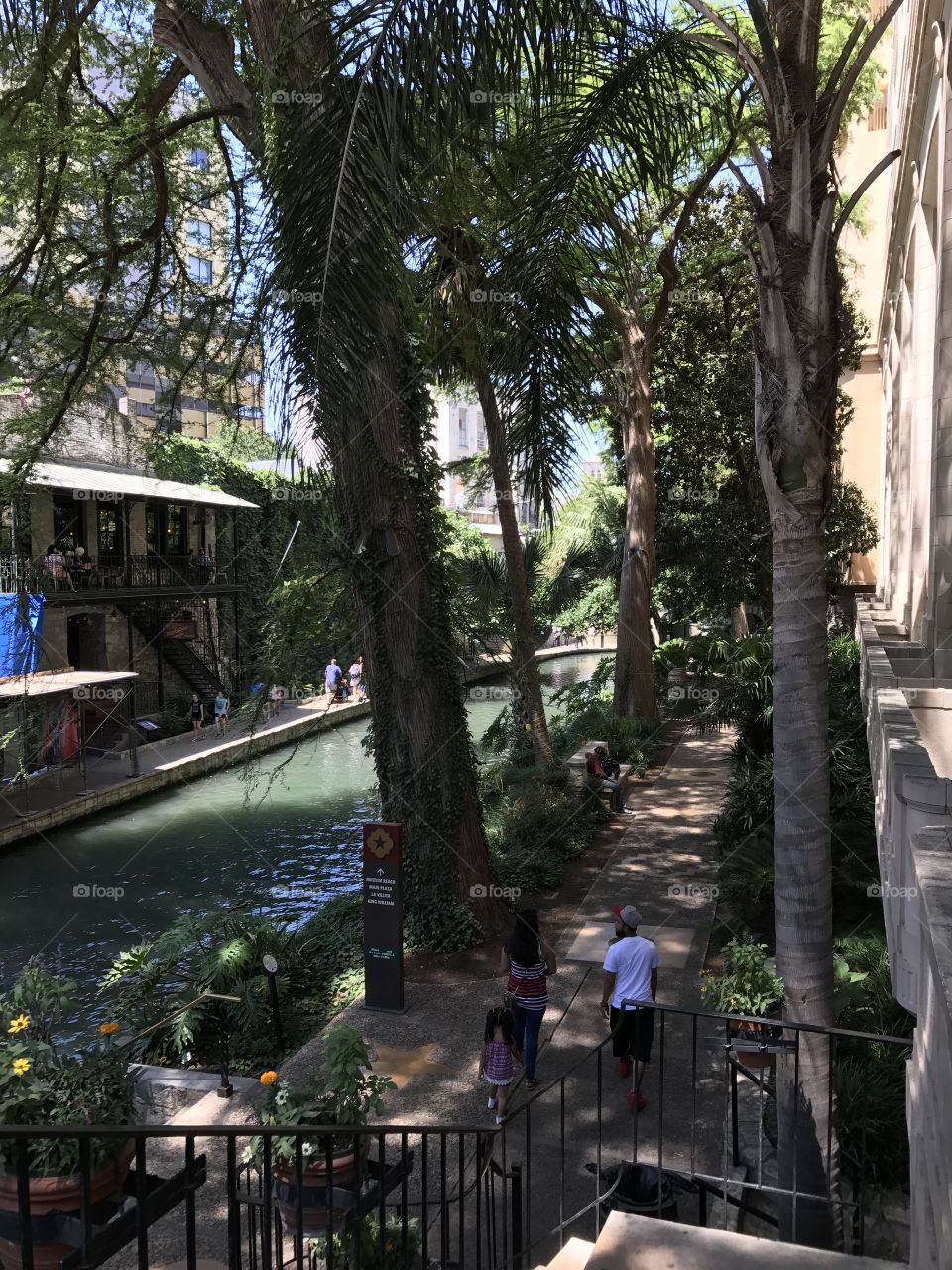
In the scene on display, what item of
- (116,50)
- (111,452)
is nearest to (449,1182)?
(116,50)

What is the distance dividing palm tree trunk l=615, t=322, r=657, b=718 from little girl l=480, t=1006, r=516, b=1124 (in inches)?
560

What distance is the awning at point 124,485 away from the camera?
22516mm

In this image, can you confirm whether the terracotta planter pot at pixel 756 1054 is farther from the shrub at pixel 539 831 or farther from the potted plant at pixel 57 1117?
the shrub at pixel 539 831

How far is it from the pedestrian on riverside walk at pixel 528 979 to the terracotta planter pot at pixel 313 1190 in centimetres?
272

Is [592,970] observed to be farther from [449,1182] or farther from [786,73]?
[786,73]

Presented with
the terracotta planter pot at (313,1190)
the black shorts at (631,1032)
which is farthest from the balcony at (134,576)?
the terracotta planter pot at (313,1190)

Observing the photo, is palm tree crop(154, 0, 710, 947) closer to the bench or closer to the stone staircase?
the stone staircase

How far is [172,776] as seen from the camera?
23266 mm

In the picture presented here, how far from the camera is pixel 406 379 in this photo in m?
10.8

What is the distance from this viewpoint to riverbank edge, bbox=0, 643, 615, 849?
1855cm

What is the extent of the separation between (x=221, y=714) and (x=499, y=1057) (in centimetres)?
2144

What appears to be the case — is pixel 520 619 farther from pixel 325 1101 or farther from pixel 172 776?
pixel 325 1101

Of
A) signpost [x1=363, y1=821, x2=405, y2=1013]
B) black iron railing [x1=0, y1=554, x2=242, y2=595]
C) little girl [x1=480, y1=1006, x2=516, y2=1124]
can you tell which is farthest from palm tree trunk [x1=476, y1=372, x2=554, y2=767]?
black iron railing [x1=0, y1=554, x2=242, y2=595]

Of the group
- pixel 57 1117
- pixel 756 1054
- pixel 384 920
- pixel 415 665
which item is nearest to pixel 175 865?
pixel 415 665
